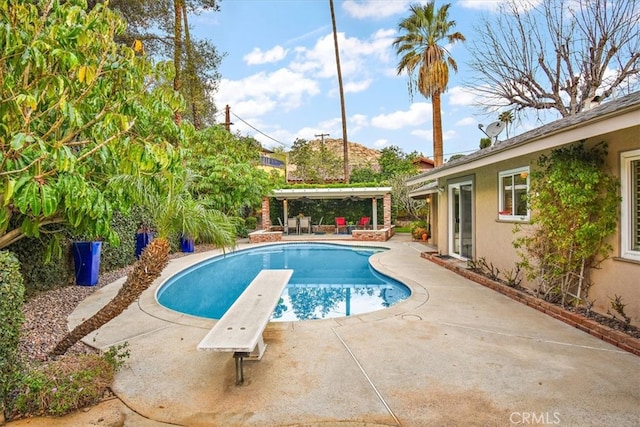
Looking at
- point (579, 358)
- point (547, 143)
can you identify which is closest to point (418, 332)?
point (579, 358)

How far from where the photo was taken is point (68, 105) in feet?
10.8

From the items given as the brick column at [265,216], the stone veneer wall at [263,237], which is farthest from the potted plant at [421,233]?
the brick column at [265,216]

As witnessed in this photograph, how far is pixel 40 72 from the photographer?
370cm

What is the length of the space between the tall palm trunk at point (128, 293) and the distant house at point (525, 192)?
5.87m

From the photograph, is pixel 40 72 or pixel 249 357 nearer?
pixel 40 72

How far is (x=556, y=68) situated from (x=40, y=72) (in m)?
18.4

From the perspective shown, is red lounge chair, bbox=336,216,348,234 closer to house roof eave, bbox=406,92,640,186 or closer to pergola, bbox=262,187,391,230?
pergola, bbox=262,187,391,230

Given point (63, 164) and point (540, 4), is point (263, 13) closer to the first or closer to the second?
point (540, 4)

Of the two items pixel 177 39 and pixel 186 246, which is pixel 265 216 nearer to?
pixel 186 246

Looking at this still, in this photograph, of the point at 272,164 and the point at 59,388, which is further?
the point at 272,164

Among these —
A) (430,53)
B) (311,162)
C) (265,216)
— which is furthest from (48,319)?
(311,162)

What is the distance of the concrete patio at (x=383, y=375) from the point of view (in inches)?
135

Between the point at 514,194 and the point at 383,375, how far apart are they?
6109mm

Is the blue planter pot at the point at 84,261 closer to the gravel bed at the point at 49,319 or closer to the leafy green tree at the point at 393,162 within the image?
the gravel bed at the point at 49,319
